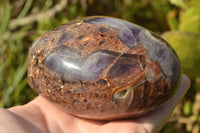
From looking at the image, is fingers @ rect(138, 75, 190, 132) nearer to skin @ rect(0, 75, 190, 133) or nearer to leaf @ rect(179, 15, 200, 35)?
skin @ rect(0, 75, 190, 133)

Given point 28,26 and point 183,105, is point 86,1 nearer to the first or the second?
point 28,26

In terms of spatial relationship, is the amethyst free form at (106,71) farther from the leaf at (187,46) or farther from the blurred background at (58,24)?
the blurred background at (58,24)

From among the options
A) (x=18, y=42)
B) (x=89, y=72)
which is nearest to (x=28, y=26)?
(x=18, y=42)

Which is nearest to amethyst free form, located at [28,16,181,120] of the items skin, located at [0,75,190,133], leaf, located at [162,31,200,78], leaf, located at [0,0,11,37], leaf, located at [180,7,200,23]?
skin, located at [0,75,190,133]

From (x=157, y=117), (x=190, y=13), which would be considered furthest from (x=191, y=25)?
(x=157, y=117)

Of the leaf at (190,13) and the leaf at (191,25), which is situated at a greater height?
the leaf at (190,13)

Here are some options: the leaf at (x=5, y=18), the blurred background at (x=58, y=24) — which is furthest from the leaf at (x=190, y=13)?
the leaf at (x=5, y=18)
